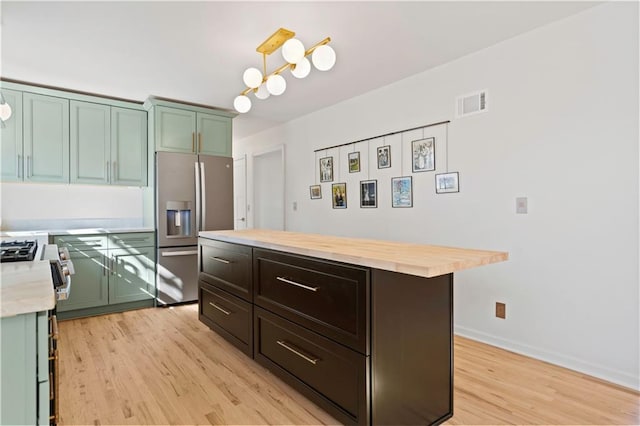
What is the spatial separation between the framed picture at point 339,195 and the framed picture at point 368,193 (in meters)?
0.28

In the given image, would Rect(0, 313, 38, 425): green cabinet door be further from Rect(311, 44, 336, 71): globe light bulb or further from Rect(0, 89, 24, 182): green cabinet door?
Rect(0, 89, 24, 182): green cabinet door

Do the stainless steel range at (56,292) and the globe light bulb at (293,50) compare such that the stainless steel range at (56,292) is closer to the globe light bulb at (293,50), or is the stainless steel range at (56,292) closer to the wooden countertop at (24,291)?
the wooden countertop at (24,291)

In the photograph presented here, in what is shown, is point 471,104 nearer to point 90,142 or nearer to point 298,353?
point 298,353

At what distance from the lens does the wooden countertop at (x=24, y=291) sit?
849 mm

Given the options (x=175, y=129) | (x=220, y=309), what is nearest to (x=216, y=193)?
(x=175, y=129)

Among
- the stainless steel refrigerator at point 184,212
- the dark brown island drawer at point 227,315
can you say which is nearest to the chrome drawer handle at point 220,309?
the dark brown island drawer at point 227,315

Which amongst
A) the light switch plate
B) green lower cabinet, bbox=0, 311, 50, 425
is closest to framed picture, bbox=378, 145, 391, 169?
the light switch plate

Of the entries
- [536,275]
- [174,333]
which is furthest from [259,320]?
[536,275]

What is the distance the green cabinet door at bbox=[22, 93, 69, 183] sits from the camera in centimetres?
341

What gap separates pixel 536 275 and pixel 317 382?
1764 mm

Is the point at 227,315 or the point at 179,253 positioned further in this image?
the point at 179,253

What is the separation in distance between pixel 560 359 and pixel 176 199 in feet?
12.2

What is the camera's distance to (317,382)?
177 centimetres

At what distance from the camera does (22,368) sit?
0.89 meters
